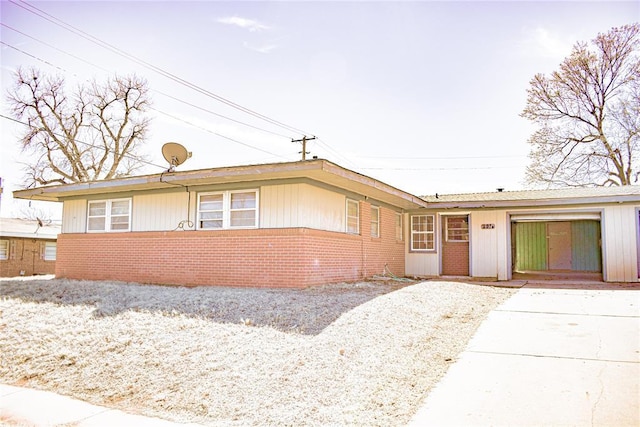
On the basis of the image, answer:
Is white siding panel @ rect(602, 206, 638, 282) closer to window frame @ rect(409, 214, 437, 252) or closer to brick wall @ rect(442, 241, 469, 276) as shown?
brick wall @ rect(442, 241, 469, 276)

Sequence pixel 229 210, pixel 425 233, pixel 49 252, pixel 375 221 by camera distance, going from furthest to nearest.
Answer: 1. pixel 49 252
2. pixel 425 233
3. pixel 375 221
4. pixel 229 210

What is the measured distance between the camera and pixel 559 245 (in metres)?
Answer: 23.6

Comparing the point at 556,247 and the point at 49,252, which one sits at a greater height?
the point at 556,247

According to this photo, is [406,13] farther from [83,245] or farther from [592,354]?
[83,245]

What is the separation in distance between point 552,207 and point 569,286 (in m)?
3.27

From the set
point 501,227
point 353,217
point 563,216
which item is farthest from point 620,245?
point 353,217

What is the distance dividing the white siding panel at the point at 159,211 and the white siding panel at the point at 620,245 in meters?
12.9

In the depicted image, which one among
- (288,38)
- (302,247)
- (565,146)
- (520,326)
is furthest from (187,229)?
(565,146)

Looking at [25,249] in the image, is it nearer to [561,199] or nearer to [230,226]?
[230,226]

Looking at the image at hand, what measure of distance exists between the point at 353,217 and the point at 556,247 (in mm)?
15083

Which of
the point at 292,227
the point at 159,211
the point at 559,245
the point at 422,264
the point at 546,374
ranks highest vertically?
the point at 159,211

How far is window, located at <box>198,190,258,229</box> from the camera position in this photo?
458 inches

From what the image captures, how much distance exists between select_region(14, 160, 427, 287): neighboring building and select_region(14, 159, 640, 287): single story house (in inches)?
1.1

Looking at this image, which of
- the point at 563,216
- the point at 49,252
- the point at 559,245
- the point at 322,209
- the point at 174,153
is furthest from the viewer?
the point at 49,252
